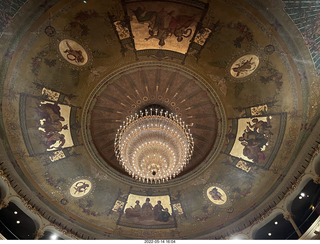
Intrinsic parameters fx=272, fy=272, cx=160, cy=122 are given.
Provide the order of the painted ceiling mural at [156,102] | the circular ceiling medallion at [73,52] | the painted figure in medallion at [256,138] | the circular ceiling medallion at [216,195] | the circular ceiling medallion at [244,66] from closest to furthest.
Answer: the painted ceiling mural at [156,102] → the circular ceiling medallion at [73,52] → the circular ceiling medallion at [244,66] → the painted figure in medallion at [256,138] → the circular ceiling medallion at [216,195]

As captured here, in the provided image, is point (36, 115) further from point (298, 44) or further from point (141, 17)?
point (298, 44)

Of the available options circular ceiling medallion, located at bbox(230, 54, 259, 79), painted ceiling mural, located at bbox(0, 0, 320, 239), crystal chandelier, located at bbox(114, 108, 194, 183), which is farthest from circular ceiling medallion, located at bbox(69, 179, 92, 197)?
circular ceiling medallion, located at bbox(230, 54, 259, 79)

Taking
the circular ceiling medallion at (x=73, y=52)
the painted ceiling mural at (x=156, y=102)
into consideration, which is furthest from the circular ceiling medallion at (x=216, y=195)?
the circular ceiling medallion at (x=73, y=52)

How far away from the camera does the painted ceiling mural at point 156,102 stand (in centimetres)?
896

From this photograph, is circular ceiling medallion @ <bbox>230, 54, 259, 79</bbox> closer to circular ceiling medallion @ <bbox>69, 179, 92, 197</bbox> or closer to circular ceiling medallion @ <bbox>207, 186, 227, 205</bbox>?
circular ceiling medallion @ <bbox>207, 186, 227, 205</bbox>

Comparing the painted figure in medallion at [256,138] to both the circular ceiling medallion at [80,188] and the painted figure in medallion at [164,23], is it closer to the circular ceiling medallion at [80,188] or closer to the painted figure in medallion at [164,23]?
the painted figure in medallion at [164,23]

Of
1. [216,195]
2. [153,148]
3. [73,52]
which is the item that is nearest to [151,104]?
[153,148]

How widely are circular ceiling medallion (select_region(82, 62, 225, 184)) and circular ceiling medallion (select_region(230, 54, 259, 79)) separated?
125cm

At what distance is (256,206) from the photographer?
1187 centimetres

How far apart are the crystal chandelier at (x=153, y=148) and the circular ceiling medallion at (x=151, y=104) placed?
1229mm

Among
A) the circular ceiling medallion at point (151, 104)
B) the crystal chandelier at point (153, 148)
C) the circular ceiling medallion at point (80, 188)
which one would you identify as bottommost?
the circular ceiling medallion at point (80, 188)

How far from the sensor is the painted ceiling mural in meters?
8.96

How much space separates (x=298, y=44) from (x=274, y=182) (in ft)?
18.4

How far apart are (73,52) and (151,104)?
3.86m
